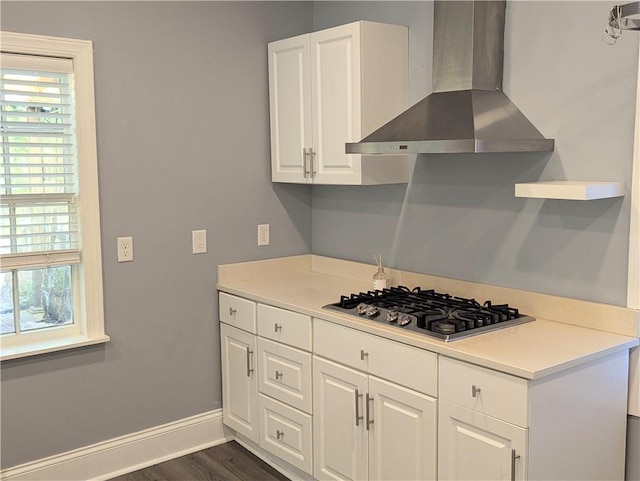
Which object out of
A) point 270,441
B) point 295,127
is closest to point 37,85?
point 295,127

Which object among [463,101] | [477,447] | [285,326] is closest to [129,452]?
[285,326]

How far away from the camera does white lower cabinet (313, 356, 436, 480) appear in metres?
2.55

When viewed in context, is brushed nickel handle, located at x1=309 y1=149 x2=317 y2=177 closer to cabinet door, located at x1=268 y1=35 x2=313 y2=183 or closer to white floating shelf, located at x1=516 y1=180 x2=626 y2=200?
cabinet door, located at x1=268 y1=35 x2=313 y2=183

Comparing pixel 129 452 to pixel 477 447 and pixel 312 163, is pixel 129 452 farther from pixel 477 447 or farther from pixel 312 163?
pixel 477 447

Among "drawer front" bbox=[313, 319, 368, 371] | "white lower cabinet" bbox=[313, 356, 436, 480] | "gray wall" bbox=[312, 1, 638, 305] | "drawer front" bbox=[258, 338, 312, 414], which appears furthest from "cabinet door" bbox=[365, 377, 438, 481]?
"gray wall" bbox=[312, 1, 638, 305]

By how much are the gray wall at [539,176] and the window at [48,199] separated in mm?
1489

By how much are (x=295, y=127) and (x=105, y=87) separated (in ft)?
3.21

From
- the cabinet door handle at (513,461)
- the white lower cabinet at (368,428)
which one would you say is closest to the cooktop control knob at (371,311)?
the white lower cabinet at (368,428)

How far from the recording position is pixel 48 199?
310 cm

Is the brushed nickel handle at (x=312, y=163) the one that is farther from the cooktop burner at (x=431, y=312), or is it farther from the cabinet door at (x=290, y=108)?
the cooktop burner at (x=431, y=312)

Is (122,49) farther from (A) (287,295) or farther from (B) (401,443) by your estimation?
(B) (401,443)

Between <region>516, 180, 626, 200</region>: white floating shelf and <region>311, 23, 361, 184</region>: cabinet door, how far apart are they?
95cm

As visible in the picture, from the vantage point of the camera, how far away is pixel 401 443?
2.63 metres

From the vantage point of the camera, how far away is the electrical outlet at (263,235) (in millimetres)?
3826
